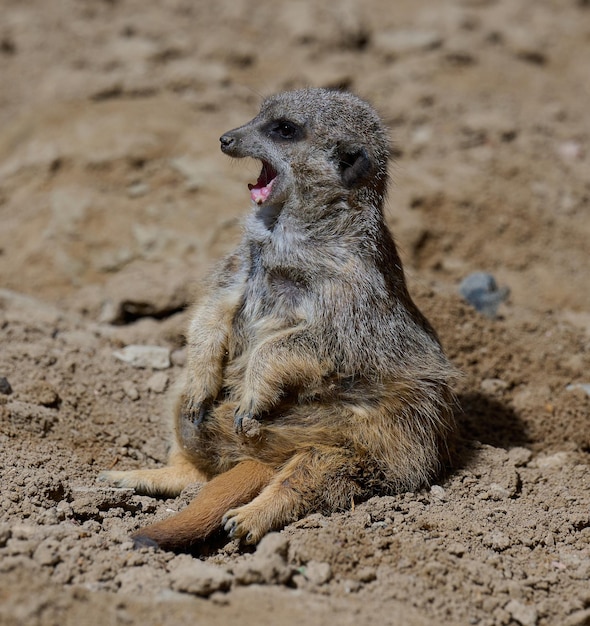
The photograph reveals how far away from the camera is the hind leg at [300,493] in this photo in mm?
3078

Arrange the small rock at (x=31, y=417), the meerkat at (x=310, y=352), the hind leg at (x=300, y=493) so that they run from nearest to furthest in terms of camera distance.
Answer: the hind leg at (x=300, y=493) < the meerkat at (x=310, y=352) < the small rock at (x=31, y=417)

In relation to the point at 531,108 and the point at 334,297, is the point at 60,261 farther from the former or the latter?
the point at 531,108

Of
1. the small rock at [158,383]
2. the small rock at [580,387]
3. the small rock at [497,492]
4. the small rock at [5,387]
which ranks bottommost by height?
the small rock at [580,387]

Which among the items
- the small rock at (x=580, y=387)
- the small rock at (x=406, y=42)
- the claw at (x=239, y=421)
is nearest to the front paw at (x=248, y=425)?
the claw at (x=239, y=421)

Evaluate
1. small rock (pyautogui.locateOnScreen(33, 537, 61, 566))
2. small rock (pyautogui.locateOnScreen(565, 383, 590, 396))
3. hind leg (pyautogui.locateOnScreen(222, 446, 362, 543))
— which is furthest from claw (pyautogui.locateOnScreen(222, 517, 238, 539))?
small rock (pyautogui.locateOnScreen(565, 383, 590, 396))

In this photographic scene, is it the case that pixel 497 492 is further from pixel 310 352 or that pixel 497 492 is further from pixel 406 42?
pixel 406 42

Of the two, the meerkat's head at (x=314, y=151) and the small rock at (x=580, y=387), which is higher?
the meerkat's head at (x=314, y=151)

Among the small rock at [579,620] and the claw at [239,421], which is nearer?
the small rock at [579,620]

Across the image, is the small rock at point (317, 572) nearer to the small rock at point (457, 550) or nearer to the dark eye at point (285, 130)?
the small rock at point (457, 550)

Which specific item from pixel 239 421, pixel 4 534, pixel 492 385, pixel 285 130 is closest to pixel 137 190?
pixel 285 130

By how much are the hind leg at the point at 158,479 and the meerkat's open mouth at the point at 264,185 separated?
117 cm

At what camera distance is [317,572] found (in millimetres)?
2811

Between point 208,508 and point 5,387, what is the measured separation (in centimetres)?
132

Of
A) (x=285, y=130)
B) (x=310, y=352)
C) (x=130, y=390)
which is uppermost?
(x=285, y=130)
